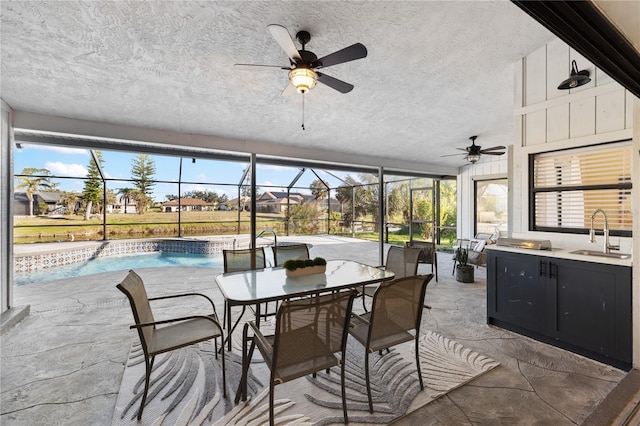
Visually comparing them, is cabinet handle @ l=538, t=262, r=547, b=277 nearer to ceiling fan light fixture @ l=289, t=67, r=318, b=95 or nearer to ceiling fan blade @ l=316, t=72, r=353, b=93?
ceiling fan blade @ l=316, t=72, r=353, b=93

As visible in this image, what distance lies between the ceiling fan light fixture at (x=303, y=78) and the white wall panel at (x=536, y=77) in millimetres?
2339

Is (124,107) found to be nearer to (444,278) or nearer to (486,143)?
(444,278)

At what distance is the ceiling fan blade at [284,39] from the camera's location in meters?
1.74

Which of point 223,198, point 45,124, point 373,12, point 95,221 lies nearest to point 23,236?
point 95,221

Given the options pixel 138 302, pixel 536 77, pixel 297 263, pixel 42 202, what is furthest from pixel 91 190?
pixel 536 77

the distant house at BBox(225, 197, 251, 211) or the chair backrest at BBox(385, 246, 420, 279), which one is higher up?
the distant house at BBox(225, 197, 251, 211)

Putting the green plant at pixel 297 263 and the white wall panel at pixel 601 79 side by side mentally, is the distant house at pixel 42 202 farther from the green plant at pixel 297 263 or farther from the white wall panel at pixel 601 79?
the white wall panel at pixel 601 79

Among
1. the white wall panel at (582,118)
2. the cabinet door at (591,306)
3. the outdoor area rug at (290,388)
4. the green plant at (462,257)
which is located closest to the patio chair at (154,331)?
the outdoor area rug at (290,388)

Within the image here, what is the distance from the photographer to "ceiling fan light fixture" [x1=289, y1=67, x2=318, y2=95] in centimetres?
214

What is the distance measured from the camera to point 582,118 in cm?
260

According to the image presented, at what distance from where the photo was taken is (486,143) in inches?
240

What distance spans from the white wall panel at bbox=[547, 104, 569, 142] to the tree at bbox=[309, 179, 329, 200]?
8120mm

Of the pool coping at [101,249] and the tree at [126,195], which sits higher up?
the tree at [126,195]

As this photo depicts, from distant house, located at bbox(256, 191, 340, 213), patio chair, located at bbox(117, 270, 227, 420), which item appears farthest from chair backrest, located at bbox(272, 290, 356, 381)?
distant house, located at bbox(256, 191, 340, 213)
